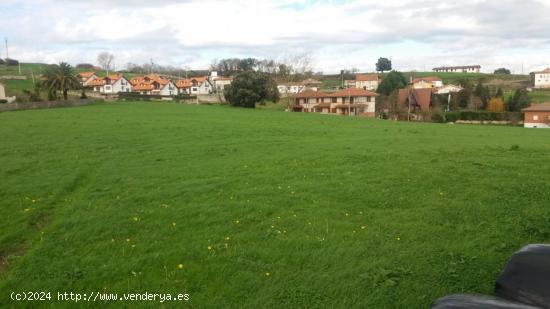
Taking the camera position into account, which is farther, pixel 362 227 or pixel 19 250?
pixel 362 227

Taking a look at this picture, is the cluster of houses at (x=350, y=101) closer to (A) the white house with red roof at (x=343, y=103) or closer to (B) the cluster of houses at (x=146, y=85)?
(A) the white house with red roof at (x=343, y=103)

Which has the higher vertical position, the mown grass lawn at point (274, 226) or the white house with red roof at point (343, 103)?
the white house with red roof at point (343, 103)

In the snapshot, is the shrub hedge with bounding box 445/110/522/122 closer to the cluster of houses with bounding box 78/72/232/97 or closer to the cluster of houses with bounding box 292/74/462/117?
the cluster of houses with bounding box 292/74/462/117

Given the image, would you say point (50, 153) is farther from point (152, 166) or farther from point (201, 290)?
point (201, 290)

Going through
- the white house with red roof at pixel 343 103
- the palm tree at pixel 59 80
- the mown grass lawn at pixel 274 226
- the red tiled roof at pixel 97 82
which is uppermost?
the red tiled roof at pixel 97 82

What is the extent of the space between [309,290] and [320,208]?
337 cm

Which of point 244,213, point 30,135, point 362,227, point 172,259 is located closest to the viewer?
point 172,259

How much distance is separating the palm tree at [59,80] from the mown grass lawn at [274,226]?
156ft

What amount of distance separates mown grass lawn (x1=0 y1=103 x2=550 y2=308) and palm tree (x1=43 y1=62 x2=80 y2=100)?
1873 inches

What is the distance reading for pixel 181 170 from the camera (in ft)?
42.8

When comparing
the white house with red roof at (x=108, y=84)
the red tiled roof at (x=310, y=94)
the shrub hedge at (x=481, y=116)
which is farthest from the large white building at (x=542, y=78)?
the white house with red roof at (x=108, y=84)

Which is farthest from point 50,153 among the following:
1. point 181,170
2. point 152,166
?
point 181,170

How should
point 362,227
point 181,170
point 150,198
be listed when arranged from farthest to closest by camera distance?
point 181,170
point 150,198
point 362,227

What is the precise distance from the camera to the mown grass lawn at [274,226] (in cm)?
570
